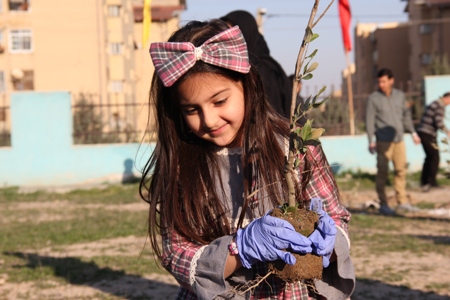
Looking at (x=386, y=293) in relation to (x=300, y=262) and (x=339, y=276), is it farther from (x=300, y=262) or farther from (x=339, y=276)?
(x=300, y=262)

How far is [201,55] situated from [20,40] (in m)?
35.7

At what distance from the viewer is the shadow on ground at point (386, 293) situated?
5.34 m

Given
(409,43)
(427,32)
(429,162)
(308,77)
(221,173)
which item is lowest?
(429,162)

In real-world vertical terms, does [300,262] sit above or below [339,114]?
above

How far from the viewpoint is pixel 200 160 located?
2523 millimetres

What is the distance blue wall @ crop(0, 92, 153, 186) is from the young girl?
12.7 metres

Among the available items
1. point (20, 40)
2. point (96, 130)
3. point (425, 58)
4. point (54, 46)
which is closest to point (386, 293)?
point (96, 130)

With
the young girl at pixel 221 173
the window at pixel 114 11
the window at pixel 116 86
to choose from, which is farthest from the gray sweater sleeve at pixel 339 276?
the window at pixel 114 11

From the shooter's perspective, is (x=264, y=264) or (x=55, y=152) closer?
(x=264, y=264)

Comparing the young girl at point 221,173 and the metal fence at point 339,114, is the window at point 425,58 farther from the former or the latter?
the young girl at point 221,173

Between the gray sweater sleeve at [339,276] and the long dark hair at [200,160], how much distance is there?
258 mm

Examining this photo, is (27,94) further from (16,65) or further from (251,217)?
(16,65)

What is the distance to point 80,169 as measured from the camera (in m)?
15.3

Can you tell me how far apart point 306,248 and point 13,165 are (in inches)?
543
